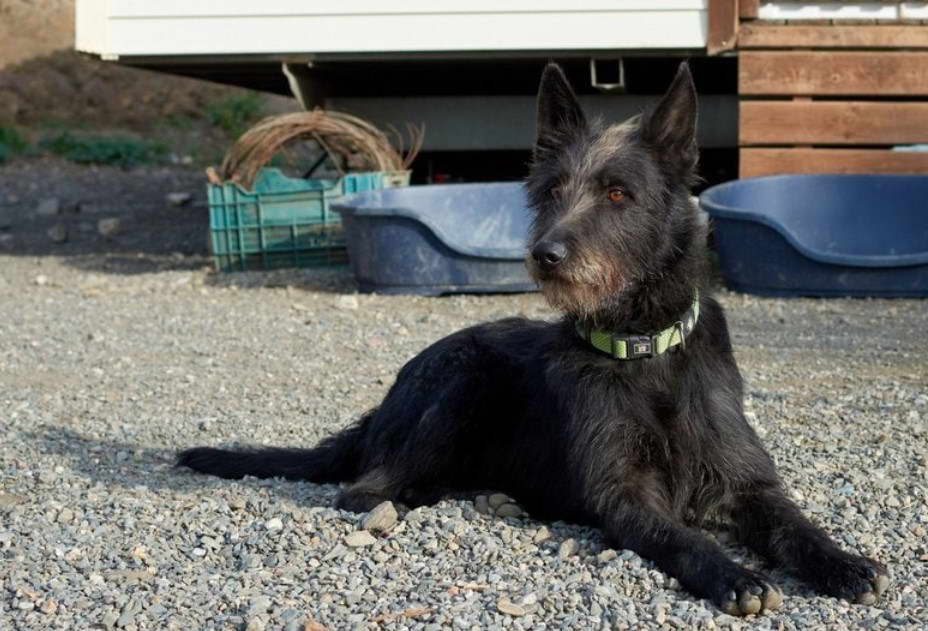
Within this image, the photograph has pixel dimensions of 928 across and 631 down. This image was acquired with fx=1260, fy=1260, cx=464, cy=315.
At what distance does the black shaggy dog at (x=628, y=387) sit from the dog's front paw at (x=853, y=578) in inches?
0.6

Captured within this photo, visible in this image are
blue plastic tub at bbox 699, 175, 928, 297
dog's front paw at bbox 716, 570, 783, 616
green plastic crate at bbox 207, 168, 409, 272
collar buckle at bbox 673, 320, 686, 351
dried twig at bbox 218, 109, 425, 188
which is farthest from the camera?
green plastic crate at bbox 207, 168, 409, 272

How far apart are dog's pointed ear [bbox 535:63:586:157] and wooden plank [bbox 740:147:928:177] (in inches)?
216

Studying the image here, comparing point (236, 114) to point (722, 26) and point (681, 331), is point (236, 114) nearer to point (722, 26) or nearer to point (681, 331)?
point (722, 26)

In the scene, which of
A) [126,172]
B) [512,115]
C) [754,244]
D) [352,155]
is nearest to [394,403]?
[754,244]

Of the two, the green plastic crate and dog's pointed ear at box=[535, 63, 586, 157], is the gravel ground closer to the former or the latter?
dog's pointed ear at box=[535, 63, 586, 157]

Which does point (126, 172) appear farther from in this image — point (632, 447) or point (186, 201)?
point (632, 447)

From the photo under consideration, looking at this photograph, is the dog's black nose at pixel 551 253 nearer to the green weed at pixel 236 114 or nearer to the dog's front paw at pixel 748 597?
the dog's front paw at pixel 748 597

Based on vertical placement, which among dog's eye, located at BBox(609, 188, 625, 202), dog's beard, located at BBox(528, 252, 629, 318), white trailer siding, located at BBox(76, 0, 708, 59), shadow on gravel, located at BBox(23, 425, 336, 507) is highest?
white trailer siding, located at BBox(76, 0, 708, 59)

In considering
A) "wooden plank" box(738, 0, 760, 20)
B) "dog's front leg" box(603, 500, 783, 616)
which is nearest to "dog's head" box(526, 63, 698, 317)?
"dog's front leg" box(603, 500, 783, 616)

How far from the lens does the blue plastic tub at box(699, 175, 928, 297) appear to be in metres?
8.23

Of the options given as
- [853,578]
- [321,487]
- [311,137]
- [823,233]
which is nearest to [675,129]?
[853,578]

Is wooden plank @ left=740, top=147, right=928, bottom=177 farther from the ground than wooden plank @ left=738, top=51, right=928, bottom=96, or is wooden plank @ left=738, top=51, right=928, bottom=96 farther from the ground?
wooden plank @ left=738, top=51, right=928, bottom=96

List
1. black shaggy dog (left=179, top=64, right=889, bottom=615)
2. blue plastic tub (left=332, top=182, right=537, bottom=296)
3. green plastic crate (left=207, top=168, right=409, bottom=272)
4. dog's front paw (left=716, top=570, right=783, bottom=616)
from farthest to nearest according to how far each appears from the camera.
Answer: green plastic crate (left=207, top=168, right=409, bottom=272) → blue plastic tub (left=332, top=182, right=537, bottom=296) → black shaggy dog (left=179, top=64, right=889, bottom=615) → dog's front paw (left=716, top=570, right=783, bottom=616)

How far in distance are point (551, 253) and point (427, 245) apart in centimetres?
490
